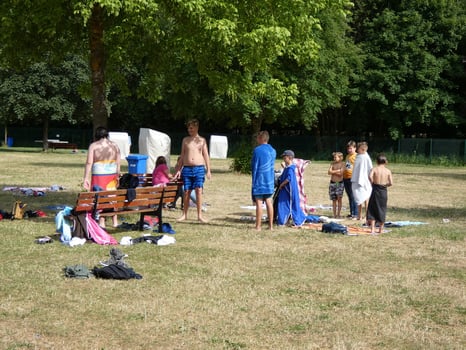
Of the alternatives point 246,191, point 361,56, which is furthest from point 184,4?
point 361,56

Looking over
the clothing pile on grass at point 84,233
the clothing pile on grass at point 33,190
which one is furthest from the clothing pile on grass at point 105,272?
the clothing pile on grass at point 33,190

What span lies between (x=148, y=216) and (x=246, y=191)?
838 cm

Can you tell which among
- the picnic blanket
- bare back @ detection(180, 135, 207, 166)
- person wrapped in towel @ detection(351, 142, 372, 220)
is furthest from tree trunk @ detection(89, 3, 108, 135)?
person wrapped in towel @ detection(351, 142, 372, 220)

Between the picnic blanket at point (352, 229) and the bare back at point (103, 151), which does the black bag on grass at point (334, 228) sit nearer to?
the picnic blanket at point (352, 229)

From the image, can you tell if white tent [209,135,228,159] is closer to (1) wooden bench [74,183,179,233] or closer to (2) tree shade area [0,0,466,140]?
(2) tree shade area [0,0,466,140]

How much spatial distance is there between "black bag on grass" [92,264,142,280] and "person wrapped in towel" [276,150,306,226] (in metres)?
5.66

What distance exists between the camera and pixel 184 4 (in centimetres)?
1254

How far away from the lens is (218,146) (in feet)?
168

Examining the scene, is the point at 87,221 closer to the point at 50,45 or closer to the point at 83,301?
the point at 83,301

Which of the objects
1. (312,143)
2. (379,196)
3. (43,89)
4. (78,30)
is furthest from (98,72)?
(312,143)

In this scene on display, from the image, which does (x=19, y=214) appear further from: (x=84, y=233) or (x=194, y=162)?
(x=194, y=162)

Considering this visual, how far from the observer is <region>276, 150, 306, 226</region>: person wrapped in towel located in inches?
540

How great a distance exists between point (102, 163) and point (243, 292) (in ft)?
16.7

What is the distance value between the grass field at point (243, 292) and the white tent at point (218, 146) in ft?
125
